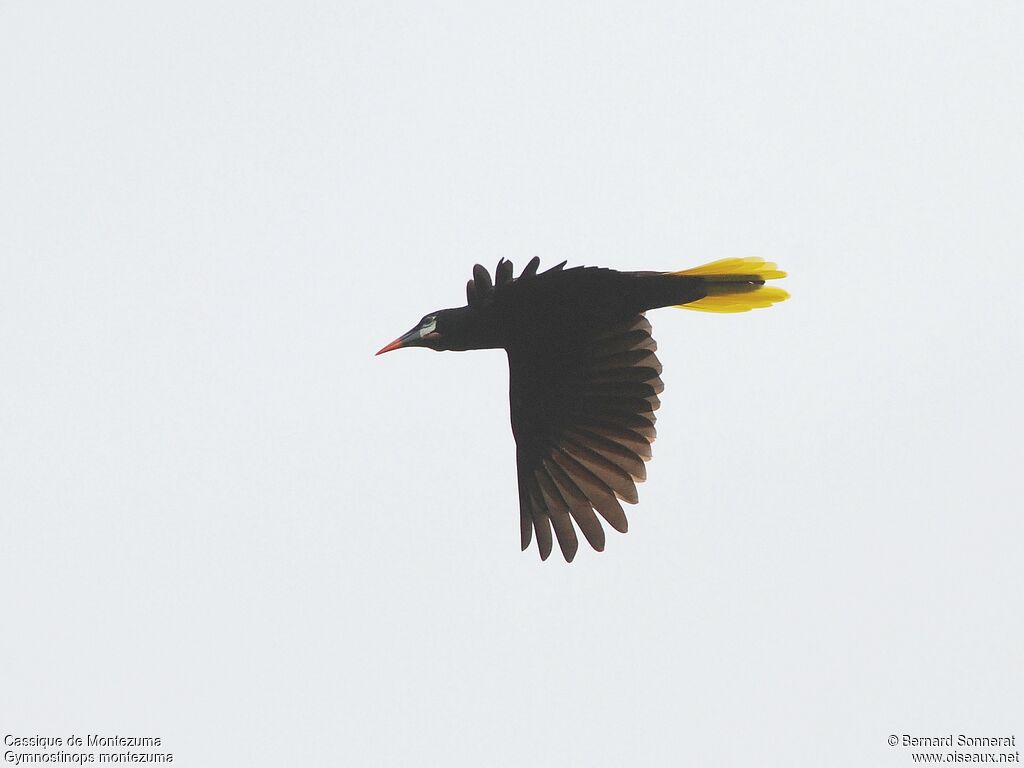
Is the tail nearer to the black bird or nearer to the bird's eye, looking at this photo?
the black bird

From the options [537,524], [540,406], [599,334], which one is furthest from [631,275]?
[537,524]

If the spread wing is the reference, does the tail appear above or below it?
above

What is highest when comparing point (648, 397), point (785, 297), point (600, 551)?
point (785, 297)

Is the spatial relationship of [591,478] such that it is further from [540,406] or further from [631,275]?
[631,275]

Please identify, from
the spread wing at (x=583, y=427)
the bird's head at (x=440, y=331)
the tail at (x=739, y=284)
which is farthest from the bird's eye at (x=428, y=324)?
the tail at (x=739, y=284)

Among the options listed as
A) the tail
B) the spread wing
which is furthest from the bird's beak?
the tail

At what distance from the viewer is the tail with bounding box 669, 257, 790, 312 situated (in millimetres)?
5480

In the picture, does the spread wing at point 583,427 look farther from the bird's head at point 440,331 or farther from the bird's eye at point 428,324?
the bird's eye at point 428,324

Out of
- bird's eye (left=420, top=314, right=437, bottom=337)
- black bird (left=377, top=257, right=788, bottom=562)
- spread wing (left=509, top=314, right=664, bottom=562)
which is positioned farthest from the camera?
bird's eye (left=420, top=314, right=437, bottom=337)

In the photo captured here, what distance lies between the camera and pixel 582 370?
5.55 m

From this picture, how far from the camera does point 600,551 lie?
5.35 m

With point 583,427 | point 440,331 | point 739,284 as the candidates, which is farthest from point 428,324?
point 739,284

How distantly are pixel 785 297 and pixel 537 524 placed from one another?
1.51 metres

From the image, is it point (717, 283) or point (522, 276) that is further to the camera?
point (717, 283)
